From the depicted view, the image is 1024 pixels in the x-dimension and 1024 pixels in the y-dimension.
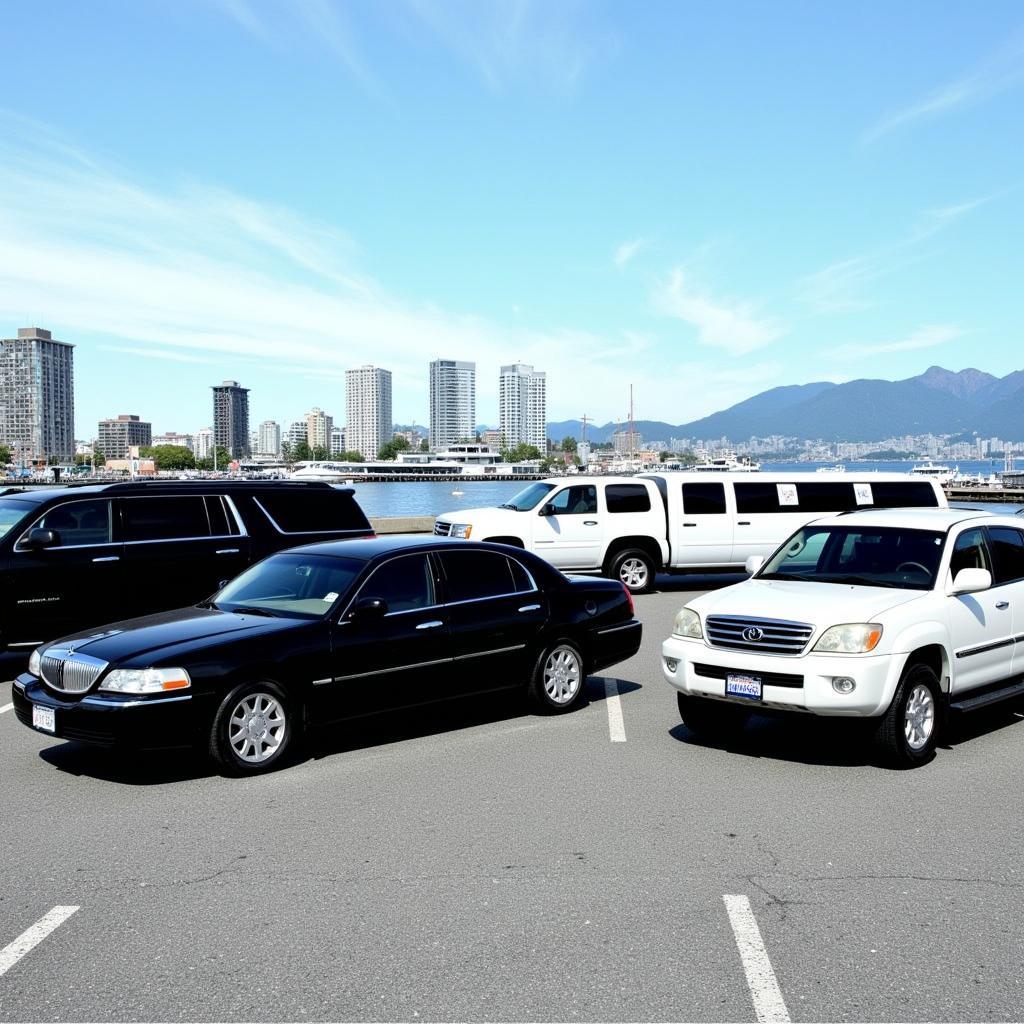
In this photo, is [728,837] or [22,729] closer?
[728,837]

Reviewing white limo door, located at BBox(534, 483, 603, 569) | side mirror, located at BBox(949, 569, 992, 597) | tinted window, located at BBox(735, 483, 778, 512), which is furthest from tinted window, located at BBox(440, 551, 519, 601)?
tinted window, located at BBox(735, 483, 778, 512)

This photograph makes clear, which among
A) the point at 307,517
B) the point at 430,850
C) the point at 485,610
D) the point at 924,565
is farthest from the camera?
the point at 307,517

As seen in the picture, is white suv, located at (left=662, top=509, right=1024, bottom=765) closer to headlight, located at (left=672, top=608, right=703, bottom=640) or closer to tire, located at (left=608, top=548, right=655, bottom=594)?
headlight, located at (left=672, top=608, right=703, bottom=640)

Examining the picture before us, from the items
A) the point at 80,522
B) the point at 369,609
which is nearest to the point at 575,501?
the point at 80,522

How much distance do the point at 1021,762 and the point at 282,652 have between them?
5.22 m

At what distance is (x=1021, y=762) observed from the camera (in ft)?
24.1

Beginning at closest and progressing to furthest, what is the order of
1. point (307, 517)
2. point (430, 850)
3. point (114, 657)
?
point (430, 850) → point (114, 657) → point (307, 517)

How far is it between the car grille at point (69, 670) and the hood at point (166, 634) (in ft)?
0.22

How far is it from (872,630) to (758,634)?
0.75 m

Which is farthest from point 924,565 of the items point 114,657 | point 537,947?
point 114,657

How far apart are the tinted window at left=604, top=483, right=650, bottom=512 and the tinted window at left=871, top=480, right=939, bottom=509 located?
14.1 feet

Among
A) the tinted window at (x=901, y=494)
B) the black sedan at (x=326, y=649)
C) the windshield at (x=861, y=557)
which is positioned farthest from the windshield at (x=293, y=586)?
the tinted window at (x=901, y=494)

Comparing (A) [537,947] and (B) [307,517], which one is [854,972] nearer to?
(A) [537,947]

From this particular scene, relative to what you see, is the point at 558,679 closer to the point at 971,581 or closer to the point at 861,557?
the point at 861,557
